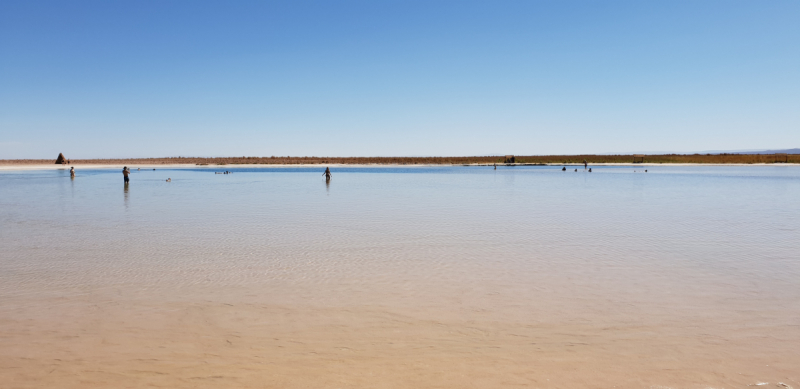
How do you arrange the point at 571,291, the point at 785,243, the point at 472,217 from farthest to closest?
the point at 472,217, the point at 785,243, the point at 571,291

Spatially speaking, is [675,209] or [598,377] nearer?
[598,377]

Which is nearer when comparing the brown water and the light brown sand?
the light brown sand

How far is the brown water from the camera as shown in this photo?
4539 millimetres

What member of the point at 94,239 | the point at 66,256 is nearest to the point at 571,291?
the point at 66,256

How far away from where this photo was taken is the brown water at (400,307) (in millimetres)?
4539

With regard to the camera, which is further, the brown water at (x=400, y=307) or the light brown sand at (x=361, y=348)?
the brown water at (x=400, y=307)

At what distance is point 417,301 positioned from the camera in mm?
6652

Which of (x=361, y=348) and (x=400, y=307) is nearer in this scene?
(x=361, y=348)

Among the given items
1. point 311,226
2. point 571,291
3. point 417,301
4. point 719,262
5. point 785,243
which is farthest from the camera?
point 311,226

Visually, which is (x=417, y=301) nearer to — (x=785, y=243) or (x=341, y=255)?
(x=341, y=255)

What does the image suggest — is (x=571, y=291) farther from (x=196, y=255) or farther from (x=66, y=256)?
(x=66, y=256)

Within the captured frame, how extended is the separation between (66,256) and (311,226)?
19.9ft

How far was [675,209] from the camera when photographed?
1798 centimetres

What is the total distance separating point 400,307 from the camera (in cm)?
639
